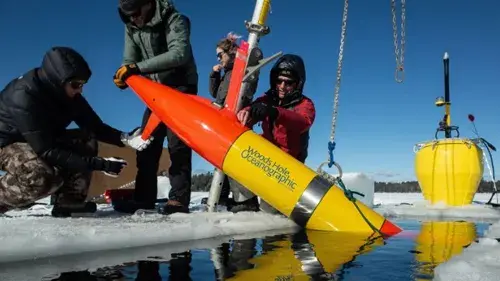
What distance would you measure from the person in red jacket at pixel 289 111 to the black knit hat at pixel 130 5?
141cm

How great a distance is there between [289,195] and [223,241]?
0.81 m

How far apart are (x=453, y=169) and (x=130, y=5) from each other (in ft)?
19.8

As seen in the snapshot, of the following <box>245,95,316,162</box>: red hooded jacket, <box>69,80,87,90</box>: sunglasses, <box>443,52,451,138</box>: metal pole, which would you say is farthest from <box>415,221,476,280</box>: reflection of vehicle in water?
<box>443,52,451,138</box>: metal pole

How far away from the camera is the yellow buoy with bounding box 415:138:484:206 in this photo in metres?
7.25

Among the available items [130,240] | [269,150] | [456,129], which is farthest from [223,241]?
[456,129]

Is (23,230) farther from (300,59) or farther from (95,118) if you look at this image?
(300,59)

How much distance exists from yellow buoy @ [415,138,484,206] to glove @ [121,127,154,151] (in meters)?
5.53

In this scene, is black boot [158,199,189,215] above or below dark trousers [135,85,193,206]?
below

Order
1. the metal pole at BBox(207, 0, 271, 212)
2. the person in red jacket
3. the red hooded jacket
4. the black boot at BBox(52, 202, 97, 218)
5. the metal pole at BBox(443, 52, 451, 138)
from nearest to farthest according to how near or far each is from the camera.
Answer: the black boot at BBox(52, 202, 97, 218), the metal pole at BBox(207, 0, 271, 212), the red hooded jacket, the person in red jacket, the metal pole at BBox(443, 52, 451, 138)

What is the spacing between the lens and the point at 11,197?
3.21 m

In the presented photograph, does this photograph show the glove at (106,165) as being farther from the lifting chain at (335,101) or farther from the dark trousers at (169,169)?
the lifting chain at (335,101)

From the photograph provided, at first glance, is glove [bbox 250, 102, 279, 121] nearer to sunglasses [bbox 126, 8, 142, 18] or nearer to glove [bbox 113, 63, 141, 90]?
glove [bbox 113, 63, 141, 90]

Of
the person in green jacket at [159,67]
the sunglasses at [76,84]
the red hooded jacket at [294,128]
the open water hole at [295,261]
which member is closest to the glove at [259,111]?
the red hooded jacket at [294,128]

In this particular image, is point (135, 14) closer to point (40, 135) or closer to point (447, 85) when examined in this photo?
point (40, 135)
